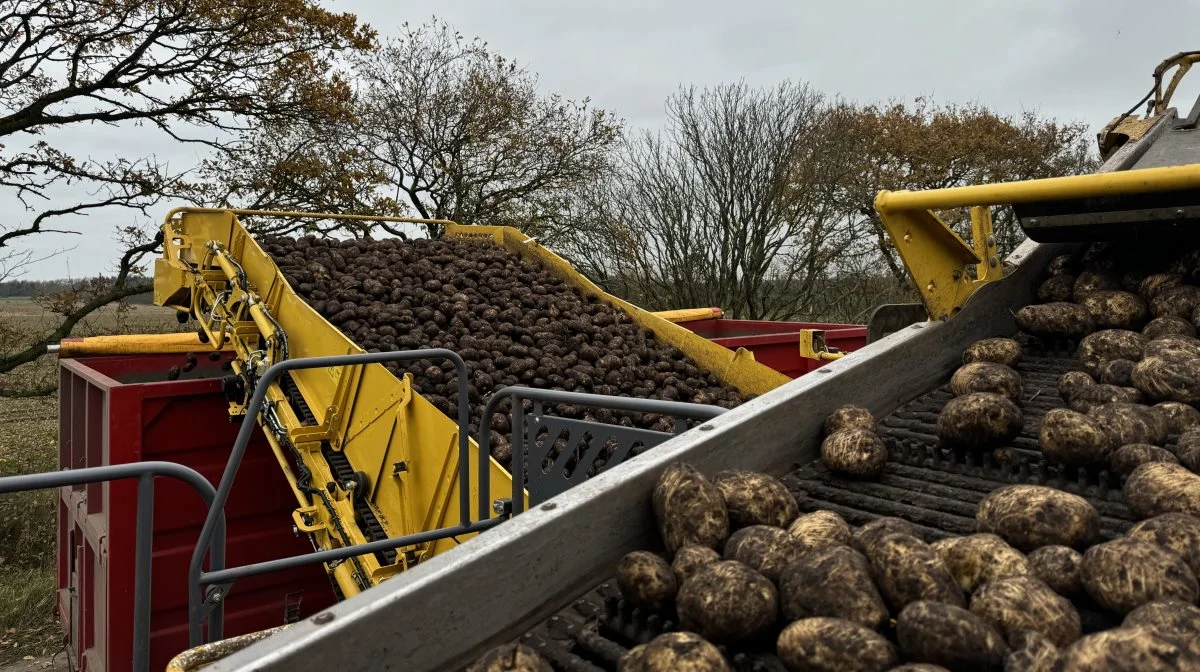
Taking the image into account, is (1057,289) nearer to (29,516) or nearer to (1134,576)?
(1134,576)

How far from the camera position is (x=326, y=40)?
11508 mm

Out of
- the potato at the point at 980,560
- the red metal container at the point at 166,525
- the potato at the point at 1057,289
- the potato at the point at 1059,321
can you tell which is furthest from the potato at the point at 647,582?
the red metal container at the point at 166,525

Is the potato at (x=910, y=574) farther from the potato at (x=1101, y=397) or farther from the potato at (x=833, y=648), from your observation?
the potato at (x=1101, y=397)

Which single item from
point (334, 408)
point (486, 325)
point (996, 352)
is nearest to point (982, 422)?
point (996, 352)

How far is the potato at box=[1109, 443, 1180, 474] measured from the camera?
219 centimetres

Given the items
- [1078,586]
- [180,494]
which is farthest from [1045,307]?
[180,494]

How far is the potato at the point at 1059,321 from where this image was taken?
128 inches

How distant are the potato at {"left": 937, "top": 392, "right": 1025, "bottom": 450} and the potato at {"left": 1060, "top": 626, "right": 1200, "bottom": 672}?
1.22m

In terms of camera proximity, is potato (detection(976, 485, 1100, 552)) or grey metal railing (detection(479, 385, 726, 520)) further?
grey metal railing (detection(479, 385, 726, 520))

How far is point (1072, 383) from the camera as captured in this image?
282 cm

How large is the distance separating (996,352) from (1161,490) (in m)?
1.25

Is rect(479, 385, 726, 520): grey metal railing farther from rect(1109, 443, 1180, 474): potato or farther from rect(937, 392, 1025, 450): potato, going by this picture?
rect(1109, 443, 1180, 474): potato

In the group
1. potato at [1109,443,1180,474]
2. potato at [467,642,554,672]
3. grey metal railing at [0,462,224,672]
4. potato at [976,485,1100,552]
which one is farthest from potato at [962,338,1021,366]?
grey metal railing at [0,462,224,672]

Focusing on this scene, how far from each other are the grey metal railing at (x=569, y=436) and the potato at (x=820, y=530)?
2.01 feet
